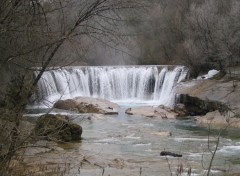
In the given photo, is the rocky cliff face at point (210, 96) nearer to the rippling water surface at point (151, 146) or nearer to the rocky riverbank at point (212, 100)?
the rocky riverbank at point (212, 100)

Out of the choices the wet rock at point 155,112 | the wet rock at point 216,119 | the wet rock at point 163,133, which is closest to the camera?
the wet rock at point 163,133

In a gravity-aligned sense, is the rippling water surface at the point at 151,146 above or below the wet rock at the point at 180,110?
below

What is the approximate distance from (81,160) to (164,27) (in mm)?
31945

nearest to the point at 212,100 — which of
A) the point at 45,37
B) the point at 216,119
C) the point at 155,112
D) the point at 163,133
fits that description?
the point at 216,119

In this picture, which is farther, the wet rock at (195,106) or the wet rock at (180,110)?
the wet rock at (180,110)

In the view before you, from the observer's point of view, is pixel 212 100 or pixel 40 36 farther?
pixel 212 100

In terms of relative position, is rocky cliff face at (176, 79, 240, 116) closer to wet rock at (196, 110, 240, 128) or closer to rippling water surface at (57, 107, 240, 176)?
wet rock at (196, 110, 240, 128)

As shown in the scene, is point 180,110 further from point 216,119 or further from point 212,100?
point 216,119

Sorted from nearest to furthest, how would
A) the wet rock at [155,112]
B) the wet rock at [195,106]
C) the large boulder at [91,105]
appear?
the wet rock at [195,106], the wet rock at [155,112], the large boulder at [91,105]

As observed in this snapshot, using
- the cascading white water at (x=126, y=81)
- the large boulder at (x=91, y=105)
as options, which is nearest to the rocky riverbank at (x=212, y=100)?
the large boulder at (x=91, y=105)

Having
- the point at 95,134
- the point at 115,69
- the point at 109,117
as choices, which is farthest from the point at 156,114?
the point at 115,69

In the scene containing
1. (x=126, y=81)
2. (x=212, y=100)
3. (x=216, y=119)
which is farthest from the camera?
(x=126, y=81)

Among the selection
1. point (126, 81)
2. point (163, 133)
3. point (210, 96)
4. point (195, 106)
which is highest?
point (126, 81)

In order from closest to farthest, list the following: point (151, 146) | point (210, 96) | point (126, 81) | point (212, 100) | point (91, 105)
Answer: point (151, 146) → point (212, 100) → point (210, 96) → point (91, 105) → point (126, 81)
